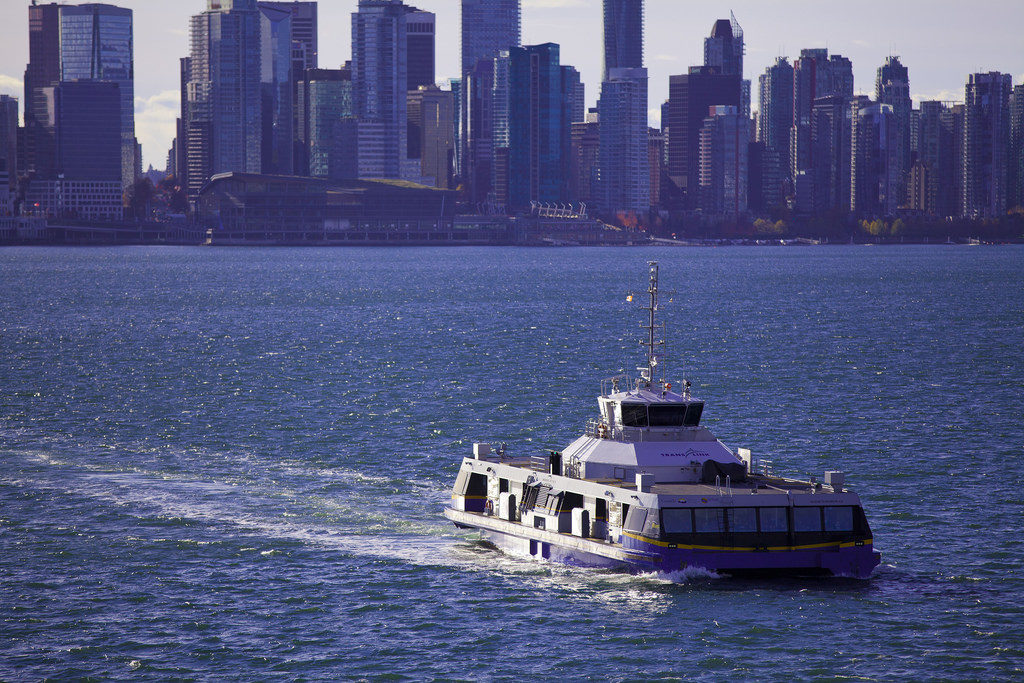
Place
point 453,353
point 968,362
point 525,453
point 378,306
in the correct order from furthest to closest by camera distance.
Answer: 1. point 378,306
2. point 453,353
3. point 968,362
4. point 525,453

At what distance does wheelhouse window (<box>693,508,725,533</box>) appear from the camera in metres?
38.2

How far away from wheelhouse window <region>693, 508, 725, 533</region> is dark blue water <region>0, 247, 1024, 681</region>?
5.19 feet

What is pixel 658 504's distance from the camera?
38.1 m

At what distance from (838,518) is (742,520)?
2.71 meters

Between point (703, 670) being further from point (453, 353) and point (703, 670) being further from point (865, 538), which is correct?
point (453, 353)

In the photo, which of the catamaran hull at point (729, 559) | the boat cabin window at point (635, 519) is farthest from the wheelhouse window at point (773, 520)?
the boat cabin window at point (635, 519)

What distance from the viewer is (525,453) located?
200 ft

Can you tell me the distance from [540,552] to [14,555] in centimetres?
1670

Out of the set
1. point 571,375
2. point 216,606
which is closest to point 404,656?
point 216,606

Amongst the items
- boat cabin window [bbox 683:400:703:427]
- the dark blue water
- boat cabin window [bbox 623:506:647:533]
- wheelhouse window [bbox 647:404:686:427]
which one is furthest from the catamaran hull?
boat cabin window [bbox 683:400:703:427]

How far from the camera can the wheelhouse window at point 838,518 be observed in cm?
3859

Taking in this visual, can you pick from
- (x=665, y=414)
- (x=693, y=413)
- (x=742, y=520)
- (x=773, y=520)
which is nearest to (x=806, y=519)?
(x=773, y=520)

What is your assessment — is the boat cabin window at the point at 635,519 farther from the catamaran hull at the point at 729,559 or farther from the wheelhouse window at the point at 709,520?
the wheelhouse window at the point at 709,520

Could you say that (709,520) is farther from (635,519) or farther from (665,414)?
(665,414)
